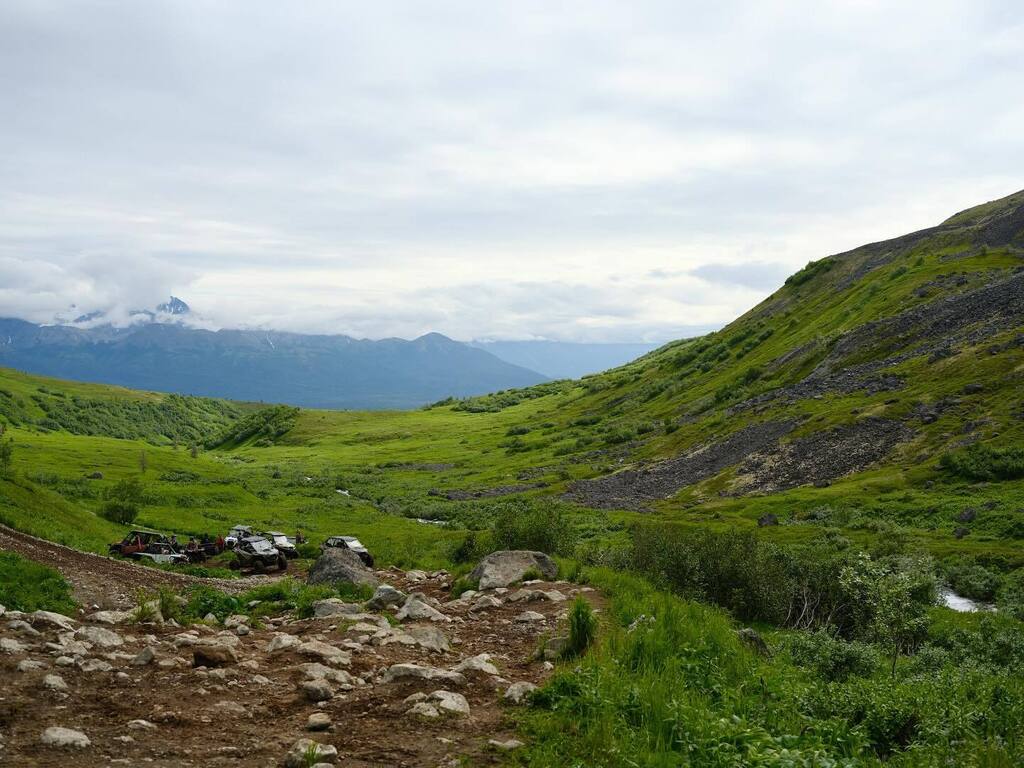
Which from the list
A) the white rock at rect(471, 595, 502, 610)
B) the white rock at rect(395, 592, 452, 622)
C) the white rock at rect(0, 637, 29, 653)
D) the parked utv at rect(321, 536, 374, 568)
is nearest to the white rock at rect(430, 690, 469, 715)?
the white rock at rect(395, 592, 452, 622)

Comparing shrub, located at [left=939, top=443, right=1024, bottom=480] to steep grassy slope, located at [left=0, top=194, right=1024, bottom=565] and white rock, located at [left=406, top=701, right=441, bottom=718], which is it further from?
white rock, located at [left=406, top=701, right=441, bottom=718]

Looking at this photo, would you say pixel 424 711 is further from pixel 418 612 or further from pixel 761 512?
pixel 761 512

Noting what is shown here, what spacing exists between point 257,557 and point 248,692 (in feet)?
96.2

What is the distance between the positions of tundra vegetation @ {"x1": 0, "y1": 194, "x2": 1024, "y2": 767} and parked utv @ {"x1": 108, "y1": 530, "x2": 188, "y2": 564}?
1952 millimetres

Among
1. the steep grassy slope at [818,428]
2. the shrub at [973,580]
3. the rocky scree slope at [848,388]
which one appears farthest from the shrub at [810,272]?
the shrub at [973,580]

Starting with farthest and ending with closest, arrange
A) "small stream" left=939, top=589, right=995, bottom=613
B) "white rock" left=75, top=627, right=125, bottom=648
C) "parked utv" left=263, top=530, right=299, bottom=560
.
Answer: "parked utv" left=263, top=530, right=299, bottom=560 < "small stream" left=939, top=589, right=995, bottom=613 < "white rock" left=75, top=627, right=125, bottom=648

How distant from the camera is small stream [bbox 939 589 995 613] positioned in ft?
115

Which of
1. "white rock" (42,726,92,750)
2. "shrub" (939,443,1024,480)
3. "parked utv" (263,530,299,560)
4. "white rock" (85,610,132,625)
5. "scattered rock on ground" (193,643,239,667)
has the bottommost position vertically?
"parked utv" (263,530,299,560)

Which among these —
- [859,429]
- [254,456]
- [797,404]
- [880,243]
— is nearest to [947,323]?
[797,404]

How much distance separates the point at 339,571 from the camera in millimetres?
23797

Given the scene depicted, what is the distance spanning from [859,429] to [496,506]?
43.6m

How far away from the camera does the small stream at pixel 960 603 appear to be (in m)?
35.2

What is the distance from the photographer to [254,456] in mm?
181750

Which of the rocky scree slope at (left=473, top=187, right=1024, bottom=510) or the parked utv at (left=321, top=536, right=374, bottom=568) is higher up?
the rocky scree slope at (left=473, top=187, right=1024, bottom=510)
